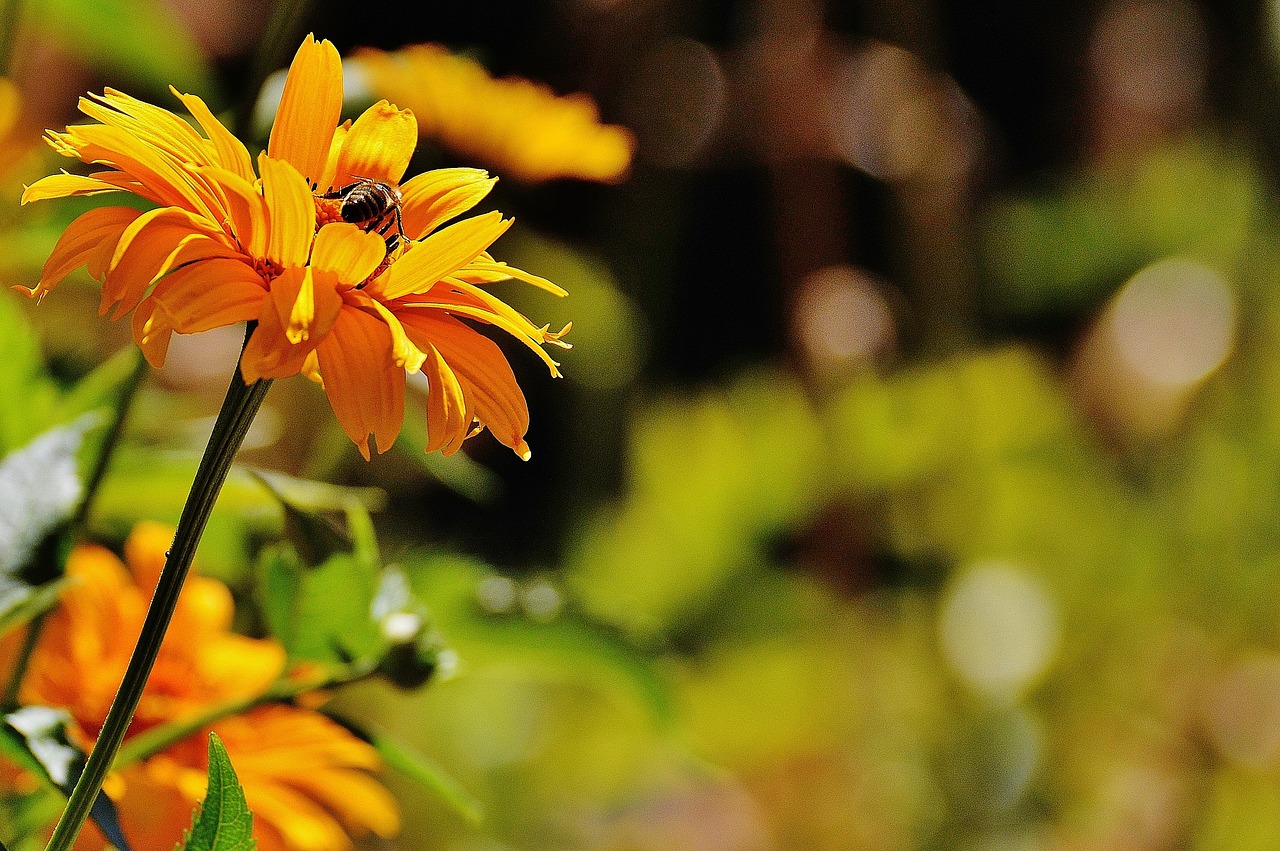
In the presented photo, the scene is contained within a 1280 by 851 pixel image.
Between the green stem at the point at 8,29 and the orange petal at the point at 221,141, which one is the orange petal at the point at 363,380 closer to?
the orange petal at the point at 221,141

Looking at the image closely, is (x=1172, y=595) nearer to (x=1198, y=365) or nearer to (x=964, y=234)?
(x=1198, y=365)

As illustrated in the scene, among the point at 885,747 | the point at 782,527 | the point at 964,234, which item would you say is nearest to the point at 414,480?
the point at 782,527

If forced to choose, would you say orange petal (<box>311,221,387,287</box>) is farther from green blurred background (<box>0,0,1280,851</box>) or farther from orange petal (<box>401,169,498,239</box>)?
green blurred background (<box>0,0,1280,851</box>)

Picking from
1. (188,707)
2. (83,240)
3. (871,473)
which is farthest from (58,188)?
(871,473)

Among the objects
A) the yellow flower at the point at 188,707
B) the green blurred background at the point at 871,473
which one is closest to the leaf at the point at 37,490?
the yellow flower at the point at 188,707

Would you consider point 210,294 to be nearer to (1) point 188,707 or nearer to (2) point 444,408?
(2) point 444,408

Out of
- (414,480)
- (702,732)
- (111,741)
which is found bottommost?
(111,741)

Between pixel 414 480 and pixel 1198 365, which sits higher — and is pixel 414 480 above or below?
below

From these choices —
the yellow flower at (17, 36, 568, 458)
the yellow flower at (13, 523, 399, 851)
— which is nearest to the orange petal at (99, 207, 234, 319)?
the yellow flower at (17, 36, 568, 458)
